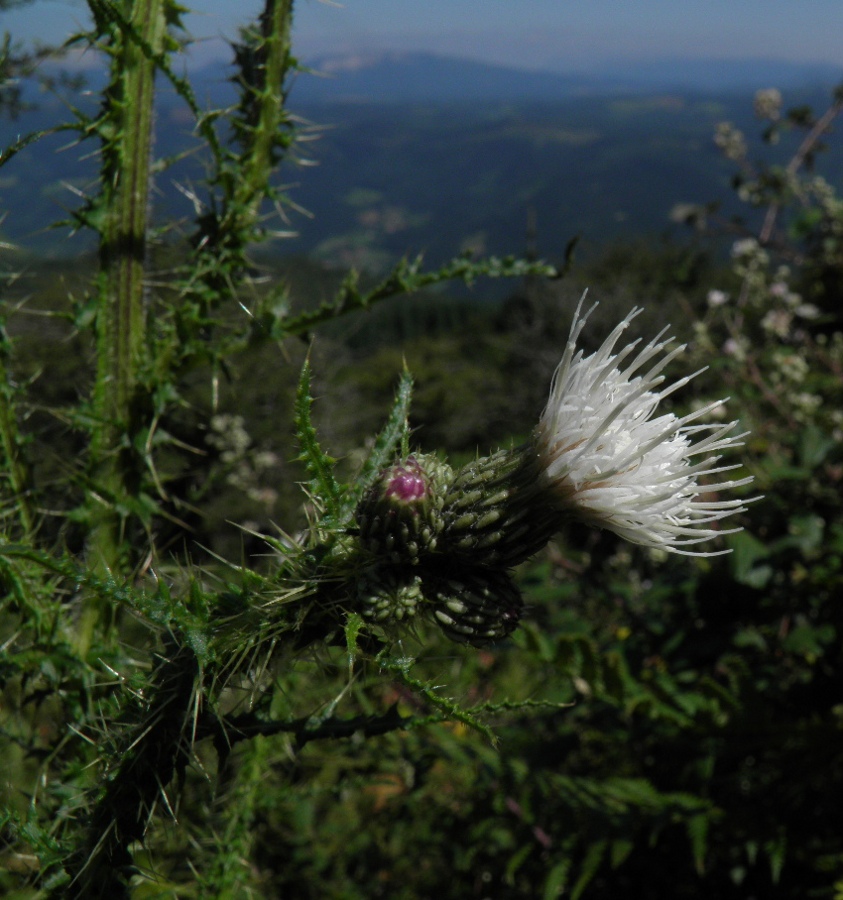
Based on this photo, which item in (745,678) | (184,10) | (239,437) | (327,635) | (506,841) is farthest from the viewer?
(239,437)

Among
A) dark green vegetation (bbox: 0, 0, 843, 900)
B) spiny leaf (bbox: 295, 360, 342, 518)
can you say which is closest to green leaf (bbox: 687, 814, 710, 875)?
dark green vegetation (bbox: 0, 0, 843, 900)

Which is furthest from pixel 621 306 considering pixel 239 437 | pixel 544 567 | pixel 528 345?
pixel 544 567

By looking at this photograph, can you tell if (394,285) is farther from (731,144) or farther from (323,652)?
(731,144)

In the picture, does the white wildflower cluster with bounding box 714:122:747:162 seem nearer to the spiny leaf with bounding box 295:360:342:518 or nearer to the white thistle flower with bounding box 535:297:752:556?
the white thistle flower with bounding box 535:297:752:556

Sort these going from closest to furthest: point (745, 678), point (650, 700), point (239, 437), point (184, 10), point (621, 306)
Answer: point (184, 10) → point (650, 700) → point (745, 678) → point (239, 437) → point (621, 306)

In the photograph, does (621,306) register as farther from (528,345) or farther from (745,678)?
(745,678)

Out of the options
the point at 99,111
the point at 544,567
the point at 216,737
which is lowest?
the point at 544,567

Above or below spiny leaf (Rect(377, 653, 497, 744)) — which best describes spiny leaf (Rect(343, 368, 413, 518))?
above
